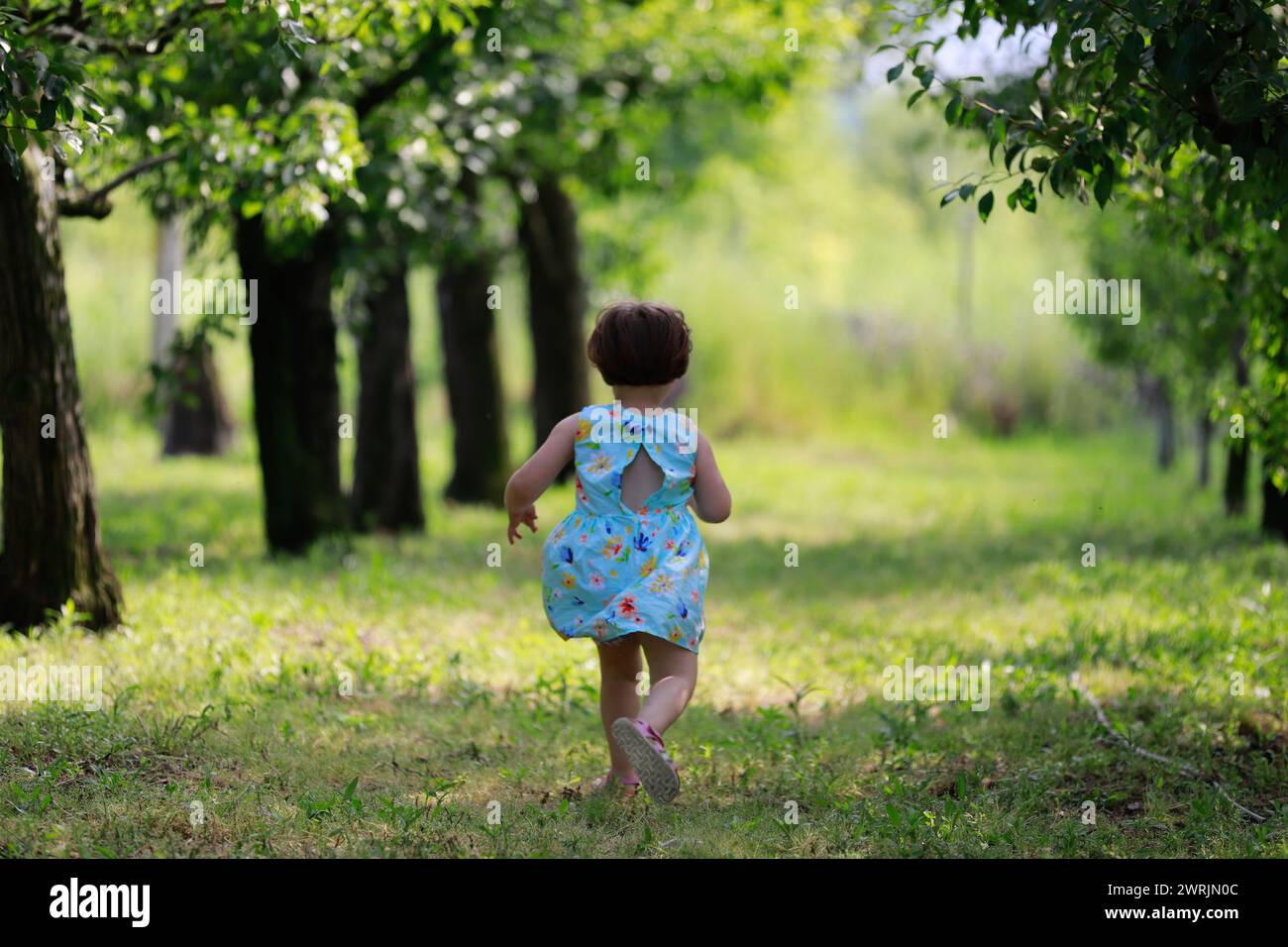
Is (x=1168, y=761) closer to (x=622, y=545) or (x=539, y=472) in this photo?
(x=622, y=545)

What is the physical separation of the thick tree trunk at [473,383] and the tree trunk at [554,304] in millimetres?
1551

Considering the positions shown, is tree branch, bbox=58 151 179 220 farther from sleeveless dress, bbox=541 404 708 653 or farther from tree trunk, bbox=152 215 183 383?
tree trunk, bbox=152 215 183 383

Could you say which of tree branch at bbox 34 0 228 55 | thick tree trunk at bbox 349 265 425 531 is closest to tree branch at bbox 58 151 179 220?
tree branch at bbox 34 0 228 55

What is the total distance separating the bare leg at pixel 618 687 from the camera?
5.42 meters

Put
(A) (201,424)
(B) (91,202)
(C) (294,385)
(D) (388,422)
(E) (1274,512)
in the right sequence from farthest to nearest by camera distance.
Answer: (A) (201,424) < (D) (388,422) < (E) (1274,512) < (C) (294,385) < (B) (91,202)

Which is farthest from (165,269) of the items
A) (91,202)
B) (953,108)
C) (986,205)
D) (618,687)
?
(986,205)

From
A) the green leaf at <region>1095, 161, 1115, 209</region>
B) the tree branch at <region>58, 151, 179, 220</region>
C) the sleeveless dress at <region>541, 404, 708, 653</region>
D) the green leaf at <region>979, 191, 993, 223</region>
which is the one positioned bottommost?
the sleeveless dress at <region>541, 404, 708, 653</region>

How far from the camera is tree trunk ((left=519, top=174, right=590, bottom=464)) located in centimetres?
1755

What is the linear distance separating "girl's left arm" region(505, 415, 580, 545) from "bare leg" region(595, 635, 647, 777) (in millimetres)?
568

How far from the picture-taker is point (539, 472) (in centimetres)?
522

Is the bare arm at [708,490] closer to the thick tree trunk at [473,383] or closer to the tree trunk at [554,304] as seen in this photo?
the thick tree trunk at [473,383]

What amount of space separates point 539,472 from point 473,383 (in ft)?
35.6

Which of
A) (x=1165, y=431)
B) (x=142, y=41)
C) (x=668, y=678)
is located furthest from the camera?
(x=1165, y=431)

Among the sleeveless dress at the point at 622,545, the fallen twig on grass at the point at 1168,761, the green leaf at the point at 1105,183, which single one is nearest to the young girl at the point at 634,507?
the sleeveless dress at the point at 622,545
